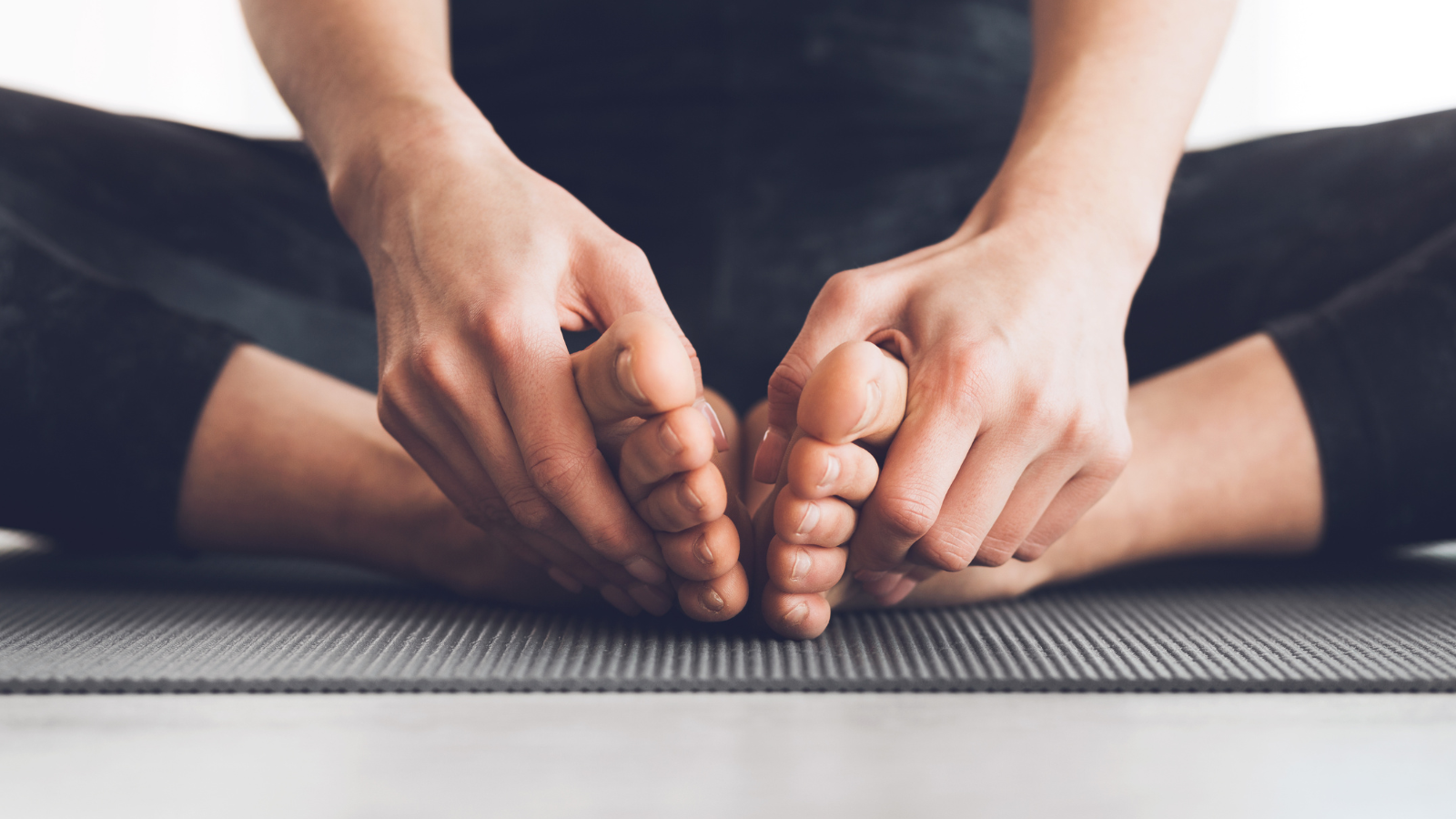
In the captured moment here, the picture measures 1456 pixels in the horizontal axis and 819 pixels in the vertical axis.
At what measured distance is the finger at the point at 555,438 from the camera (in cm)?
44

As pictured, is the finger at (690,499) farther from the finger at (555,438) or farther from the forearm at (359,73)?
the forearm at (359,73)

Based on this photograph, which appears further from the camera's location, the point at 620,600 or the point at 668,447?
the point at 620,600

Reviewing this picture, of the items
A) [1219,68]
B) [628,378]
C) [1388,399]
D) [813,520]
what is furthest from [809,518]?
[1219,68]

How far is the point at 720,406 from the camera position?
697mm

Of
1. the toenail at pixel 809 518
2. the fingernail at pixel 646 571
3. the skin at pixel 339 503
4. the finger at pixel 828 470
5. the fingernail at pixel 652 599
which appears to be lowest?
the skin at pixel 339 503

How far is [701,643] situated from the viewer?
49 cm

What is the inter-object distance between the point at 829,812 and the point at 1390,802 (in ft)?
0.58

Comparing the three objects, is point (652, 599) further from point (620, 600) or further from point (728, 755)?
point (728, 755)

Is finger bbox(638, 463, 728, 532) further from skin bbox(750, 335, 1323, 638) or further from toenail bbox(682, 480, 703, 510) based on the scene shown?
skin bbox(750, 335, 1323, 638)

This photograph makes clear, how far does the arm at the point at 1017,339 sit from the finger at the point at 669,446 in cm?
7

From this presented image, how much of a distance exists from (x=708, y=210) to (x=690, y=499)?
0.51 meters

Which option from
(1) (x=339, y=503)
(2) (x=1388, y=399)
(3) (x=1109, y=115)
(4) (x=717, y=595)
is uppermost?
(3) (x=1109, y=115)

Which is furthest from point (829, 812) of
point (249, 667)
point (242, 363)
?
point (242, 363)

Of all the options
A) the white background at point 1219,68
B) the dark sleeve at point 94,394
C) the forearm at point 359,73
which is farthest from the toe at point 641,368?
the white background at point 1219,68
